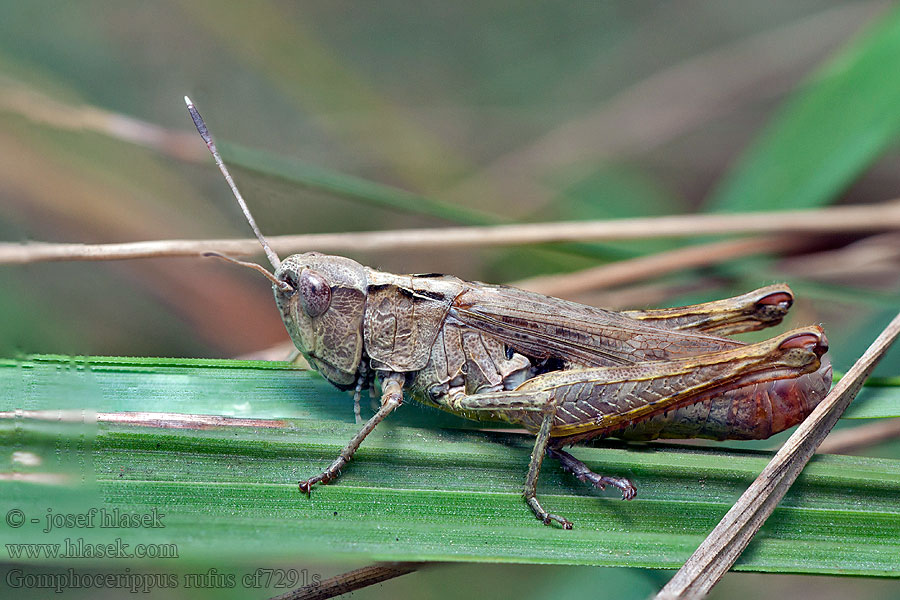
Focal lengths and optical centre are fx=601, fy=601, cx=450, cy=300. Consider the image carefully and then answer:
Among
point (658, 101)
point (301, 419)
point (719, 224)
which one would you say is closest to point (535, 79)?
point (658, 101)

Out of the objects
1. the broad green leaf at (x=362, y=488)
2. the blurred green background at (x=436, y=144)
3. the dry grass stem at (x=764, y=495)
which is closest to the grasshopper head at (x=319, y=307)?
the broad green leaf at (x=362, y=488)

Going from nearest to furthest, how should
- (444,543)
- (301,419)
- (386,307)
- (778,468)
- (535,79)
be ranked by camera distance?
(444,543), (778,468), (301,419), (386,307), (535,79)

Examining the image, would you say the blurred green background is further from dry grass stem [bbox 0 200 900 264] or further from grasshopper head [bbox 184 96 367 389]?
grasshopper head [bbox 184 96 367 389]

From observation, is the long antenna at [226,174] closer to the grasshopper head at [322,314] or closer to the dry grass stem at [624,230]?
the grasshopper head at [322,314]

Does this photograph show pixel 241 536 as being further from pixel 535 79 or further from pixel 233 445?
pixel 535 79

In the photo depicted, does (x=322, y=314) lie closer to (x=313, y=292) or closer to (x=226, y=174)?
(x=313, y=292)

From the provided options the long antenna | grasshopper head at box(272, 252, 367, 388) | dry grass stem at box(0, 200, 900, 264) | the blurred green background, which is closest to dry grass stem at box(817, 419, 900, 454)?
the blurred green background

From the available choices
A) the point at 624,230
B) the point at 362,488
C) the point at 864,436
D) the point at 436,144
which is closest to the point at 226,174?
the point at 362,488
